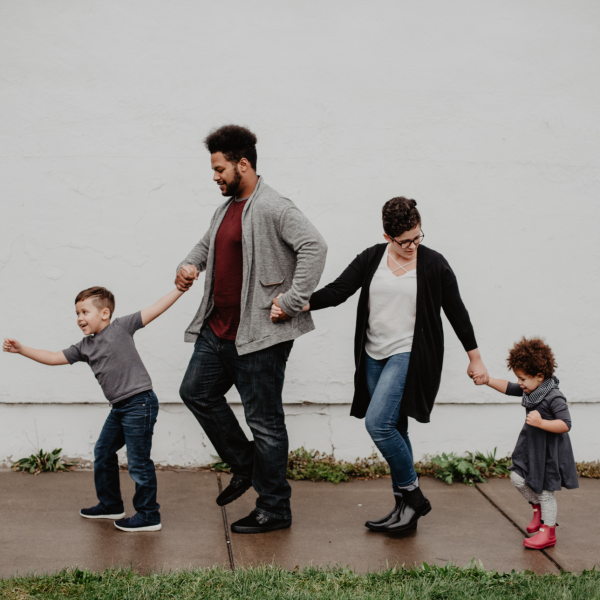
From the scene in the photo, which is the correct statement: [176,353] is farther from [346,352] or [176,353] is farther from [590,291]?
[590,291]

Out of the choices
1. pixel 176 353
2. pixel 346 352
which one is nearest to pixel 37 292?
pixel 176 353

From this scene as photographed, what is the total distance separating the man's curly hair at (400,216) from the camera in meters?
3.25

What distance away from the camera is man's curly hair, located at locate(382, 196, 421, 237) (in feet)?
10.7

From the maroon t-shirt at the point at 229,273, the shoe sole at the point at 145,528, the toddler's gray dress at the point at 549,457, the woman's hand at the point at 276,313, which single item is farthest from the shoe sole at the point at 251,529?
the toddler's gray dress at the point at 549,457

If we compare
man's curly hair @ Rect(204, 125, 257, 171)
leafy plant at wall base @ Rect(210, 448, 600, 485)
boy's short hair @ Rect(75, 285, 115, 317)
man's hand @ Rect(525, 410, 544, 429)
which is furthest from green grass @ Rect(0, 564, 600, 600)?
man's curly hair @ Rect(204, 125, 257, 171)

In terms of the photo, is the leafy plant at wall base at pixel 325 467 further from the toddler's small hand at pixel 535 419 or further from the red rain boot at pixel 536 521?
the toddler's small hand at pixel 535 419

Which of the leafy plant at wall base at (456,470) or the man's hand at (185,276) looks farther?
the leafy plant at wall base at (456,470)

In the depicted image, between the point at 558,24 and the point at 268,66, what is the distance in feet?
6.59

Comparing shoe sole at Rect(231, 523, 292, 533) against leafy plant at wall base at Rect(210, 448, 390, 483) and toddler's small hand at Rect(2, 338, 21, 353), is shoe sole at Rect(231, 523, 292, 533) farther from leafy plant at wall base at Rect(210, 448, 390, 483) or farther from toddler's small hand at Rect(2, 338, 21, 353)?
toddler's small hand at Rect(2, 338, 21, 353)

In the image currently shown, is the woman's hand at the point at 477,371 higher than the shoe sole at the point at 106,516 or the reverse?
higher

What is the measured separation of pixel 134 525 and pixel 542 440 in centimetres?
215

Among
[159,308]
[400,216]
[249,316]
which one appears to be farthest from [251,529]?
[400,216]

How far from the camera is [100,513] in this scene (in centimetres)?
367

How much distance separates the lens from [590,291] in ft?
15.3
